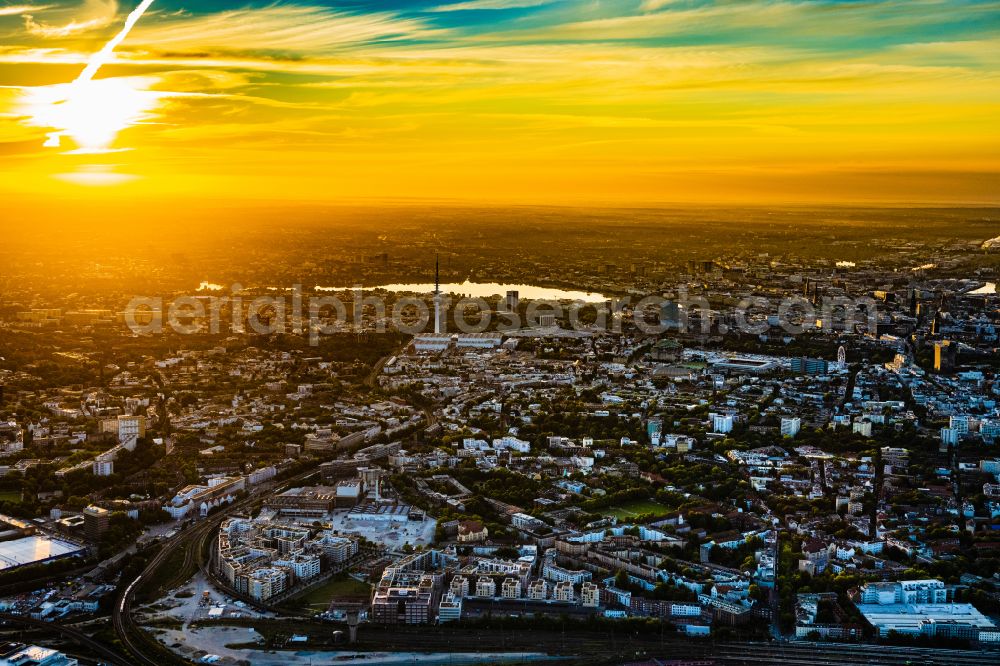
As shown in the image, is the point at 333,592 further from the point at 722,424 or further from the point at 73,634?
the point at 722,424

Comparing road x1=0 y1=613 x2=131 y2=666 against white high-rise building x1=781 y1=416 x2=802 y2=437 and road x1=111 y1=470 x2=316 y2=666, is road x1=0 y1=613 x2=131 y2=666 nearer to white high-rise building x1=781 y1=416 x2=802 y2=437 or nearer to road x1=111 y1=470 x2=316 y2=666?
road x1=111 y1=470 x2=316 y2=666

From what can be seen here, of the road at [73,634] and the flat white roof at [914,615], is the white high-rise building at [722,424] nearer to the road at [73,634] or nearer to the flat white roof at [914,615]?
the flat white roof at [914,615]

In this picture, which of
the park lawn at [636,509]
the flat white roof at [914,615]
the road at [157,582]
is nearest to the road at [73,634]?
the road at [157,582]

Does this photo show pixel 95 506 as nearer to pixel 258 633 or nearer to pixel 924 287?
pixel 258 633

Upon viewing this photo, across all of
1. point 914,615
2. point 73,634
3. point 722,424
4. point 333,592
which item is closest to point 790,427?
point 722,424

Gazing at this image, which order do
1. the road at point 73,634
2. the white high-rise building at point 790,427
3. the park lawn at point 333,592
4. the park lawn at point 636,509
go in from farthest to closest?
the white high-rise building at point 790,427, the park lawn at point 636,509, the park lawn at point 333,592, the road at point 73,634

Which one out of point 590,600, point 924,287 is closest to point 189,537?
point 590,600
